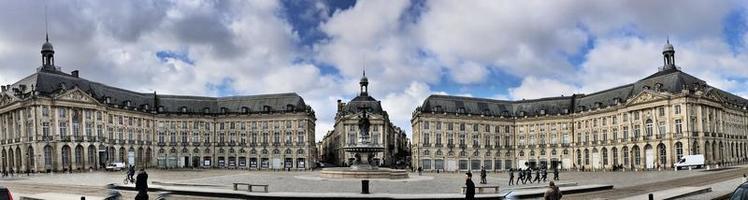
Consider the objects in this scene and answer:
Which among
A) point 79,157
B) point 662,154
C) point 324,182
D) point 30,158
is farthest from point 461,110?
point 324,182

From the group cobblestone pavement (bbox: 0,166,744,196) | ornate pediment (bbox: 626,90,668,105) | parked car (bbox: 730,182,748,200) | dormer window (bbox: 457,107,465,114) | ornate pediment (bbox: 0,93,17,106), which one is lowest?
cobblestone pavement (bbox: 0,166,744,196)

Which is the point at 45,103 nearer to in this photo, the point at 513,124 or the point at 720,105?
the point at 513,124

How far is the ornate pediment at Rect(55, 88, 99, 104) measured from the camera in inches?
3824

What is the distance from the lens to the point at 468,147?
122625mm

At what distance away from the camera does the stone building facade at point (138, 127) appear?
95188mm

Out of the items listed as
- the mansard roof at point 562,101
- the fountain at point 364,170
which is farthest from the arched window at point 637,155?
the fountain at point 364,170

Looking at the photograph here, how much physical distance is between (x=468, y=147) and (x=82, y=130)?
6389cm

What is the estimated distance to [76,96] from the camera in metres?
99.4

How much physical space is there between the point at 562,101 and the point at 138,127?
244 feet

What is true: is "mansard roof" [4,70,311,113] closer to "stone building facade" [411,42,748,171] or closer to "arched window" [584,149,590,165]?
"stone building facade" [411,42,748,171]

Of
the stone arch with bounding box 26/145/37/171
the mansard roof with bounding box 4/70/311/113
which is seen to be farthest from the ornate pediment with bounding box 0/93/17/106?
the stone arch with bounding box 26/145/37/171

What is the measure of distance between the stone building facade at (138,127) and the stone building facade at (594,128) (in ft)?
82.7

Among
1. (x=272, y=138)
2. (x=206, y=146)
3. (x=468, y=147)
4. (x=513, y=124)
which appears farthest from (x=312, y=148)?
(x=513, y=124)

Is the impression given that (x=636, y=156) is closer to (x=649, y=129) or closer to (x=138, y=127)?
(x=649, y=129)
